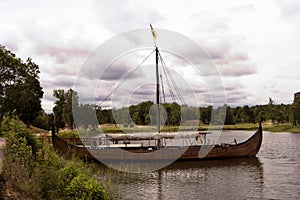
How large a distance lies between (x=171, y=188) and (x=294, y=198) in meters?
6.85

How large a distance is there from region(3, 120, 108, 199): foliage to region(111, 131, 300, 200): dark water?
573cm

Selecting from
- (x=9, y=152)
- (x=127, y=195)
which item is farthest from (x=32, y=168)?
(x=127, y=195)

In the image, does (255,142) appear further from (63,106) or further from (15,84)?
(63,106)

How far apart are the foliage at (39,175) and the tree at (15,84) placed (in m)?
Result: 26.1

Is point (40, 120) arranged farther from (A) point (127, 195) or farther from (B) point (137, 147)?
(A) point (127, 195)

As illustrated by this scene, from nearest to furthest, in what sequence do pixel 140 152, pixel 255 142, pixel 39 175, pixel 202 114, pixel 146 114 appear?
pixel 39 175, pixel 140 152, pixel 255 142, pixel 146 114, pixel 202 114

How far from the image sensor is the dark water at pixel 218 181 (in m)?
19.3

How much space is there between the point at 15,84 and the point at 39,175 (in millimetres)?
30111

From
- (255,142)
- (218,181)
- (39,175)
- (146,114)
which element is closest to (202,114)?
(146,114)

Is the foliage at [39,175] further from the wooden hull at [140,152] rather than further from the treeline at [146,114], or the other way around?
the wooden hull at [140,152]

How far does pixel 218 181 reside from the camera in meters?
23.5

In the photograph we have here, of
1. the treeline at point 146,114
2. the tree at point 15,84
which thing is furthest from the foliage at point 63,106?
the tree at point 15,84

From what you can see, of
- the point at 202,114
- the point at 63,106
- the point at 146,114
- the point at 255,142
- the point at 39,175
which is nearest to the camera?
the point at 39,175

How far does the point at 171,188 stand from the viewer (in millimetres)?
21109
